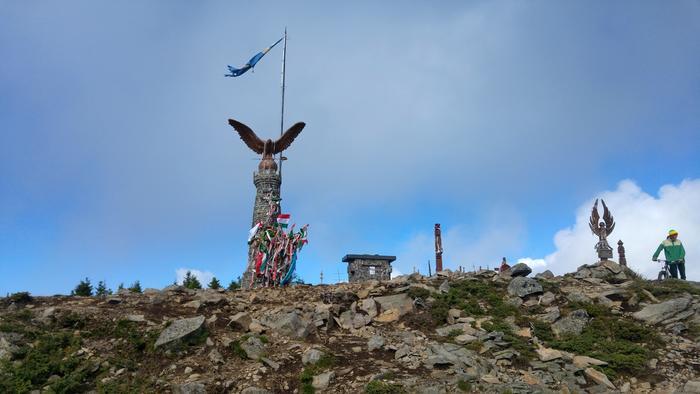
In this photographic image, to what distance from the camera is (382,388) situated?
11477 mm

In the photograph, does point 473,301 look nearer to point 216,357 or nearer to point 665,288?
point 665,288

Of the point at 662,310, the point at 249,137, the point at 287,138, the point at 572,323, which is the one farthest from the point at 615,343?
the point at 249,137

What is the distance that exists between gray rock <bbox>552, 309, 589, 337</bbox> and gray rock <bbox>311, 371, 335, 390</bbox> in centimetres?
812

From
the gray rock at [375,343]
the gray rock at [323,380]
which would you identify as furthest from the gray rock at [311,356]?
the gray rock at [375,343]

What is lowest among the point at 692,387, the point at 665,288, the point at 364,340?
the point at 692,387

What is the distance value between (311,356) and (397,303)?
5265mm

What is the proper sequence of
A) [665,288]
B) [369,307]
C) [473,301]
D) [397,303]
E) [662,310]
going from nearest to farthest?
[662,310], [369,307], [397,303], [473,301], [665,288]

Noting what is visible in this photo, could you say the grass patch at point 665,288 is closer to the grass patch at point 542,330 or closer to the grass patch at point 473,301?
the grass patch at point 542,330

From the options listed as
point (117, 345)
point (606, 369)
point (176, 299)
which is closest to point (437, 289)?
point (606, 369)

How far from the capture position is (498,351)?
14.0 meters

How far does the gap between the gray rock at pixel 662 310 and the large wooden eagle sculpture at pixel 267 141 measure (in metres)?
22.1

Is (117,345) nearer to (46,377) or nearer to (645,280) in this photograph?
(46,377)

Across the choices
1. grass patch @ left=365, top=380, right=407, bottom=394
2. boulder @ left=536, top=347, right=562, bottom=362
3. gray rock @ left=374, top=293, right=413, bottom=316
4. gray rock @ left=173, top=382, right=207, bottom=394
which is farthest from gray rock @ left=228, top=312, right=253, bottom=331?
boulder @ left=536, top=347, right=562, bottom=362

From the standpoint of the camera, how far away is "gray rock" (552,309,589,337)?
52.3 ft
